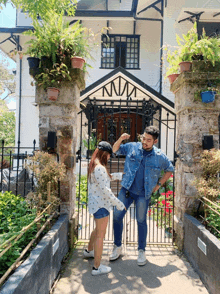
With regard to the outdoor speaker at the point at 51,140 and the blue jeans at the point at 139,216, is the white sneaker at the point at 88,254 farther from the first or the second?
the outdoor speaker at the point at 51,140

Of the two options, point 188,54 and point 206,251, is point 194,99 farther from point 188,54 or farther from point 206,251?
point 206,251

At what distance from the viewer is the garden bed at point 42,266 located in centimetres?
201

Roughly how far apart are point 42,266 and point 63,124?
220 cm

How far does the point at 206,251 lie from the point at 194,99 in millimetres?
2326

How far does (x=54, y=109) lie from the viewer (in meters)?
3.94

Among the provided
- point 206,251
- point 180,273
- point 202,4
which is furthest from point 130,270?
point 202,4

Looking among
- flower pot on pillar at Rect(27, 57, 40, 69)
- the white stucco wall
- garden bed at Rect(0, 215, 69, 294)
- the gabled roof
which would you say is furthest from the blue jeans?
the white stucco wall

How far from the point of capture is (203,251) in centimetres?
310

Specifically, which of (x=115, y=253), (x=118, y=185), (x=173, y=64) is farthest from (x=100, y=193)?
(x=118, y=185)

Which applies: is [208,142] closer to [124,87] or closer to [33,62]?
[33,62]

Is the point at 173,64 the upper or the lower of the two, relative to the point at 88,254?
upper

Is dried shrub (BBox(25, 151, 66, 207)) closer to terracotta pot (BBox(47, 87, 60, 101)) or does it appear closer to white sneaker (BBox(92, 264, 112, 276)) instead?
terracotta pot (BBox(47, 87, 60, 101))

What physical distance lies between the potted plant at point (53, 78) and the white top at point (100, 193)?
1561mm

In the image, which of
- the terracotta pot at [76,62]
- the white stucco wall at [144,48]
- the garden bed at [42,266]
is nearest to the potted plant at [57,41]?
the terracotta pot at [76,62]
